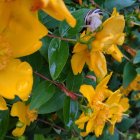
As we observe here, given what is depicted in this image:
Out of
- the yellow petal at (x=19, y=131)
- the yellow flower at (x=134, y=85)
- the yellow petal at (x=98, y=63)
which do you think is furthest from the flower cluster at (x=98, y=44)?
the yellow flower at (x=134, y=85)

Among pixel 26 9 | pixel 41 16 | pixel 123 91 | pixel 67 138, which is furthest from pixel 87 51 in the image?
pixel 123 91

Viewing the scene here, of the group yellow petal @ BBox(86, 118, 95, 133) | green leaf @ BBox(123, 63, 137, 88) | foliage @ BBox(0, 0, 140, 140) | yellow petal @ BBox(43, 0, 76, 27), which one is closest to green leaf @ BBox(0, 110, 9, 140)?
foliage @ BBox(0, 0, 140, 140)

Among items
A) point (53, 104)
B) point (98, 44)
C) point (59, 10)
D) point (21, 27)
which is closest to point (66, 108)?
point (53, 104)

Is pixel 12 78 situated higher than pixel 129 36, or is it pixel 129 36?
pixel 12 78

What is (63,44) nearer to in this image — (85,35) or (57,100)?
(85,35)

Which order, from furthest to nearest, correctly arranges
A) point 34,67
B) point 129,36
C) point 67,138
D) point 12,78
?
point 129,36 < point 67,138 < point 34,67 < point 12,78

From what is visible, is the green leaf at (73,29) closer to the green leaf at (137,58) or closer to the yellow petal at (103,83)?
the yellow petal at (103,83)

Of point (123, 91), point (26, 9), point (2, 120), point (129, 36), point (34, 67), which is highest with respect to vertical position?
point (26, 9)
